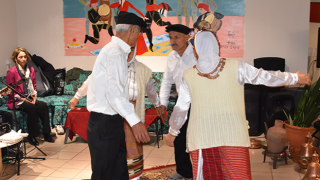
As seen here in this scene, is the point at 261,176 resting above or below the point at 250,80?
below

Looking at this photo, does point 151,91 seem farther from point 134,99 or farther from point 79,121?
point 79,121

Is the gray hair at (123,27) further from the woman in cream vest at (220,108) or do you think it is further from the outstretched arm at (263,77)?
the outstretched arm at (263,77)

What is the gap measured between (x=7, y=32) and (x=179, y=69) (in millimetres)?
4667

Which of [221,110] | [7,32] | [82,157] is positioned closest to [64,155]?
[82,157]

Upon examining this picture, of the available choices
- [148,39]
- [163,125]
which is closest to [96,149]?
[163,125]

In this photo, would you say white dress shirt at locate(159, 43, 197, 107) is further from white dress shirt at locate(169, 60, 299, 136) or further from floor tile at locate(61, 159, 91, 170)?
floor tile at locate(61, 159, 91, 170)

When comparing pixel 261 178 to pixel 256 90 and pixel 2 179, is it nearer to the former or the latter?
pixel 256 90

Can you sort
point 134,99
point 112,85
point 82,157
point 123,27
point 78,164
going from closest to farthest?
point 112,85, point 123,27, point 134,99, point 78,164, point 82,157

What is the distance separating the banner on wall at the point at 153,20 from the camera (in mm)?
5660

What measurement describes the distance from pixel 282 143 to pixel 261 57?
251 centimetres

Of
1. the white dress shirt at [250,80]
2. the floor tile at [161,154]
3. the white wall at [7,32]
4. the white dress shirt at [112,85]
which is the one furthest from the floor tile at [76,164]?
the white wall at [7,32]

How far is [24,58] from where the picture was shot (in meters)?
5.07

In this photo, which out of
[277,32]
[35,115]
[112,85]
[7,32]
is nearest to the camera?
[112,85]

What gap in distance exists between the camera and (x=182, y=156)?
308 centimetres
